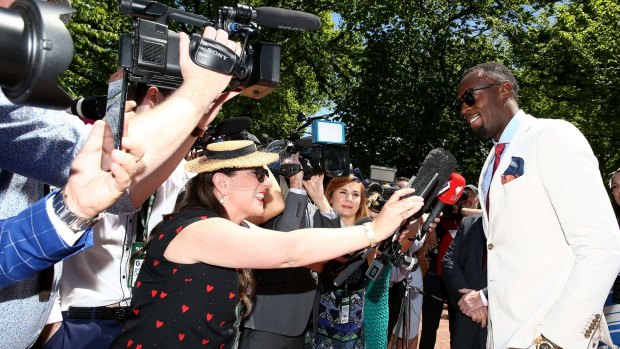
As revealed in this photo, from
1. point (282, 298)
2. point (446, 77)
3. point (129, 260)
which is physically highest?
point (446, 77)

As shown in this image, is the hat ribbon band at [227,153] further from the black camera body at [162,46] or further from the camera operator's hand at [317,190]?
the black camera body at [162,46]

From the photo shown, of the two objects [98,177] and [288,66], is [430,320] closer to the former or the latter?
[98,177]

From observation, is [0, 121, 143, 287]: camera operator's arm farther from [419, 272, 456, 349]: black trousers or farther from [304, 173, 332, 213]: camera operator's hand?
[419, 272, 456, 349]: black trousers

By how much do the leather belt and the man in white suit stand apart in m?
2.05

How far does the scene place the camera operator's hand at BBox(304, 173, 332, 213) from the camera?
5090mm

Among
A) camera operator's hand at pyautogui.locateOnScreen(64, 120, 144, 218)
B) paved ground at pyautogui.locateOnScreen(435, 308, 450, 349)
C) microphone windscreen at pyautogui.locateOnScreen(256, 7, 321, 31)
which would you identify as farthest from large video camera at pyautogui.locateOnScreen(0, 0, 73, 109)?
paved ground at pyautogui.locateOnScreen(435, 308, 450, 349)

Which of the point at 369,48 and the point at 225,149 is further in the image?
the point at 369,48

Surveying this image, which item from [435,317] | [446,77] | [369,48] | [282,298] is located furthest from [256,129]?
[282,298]

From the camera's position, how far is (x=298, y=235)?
305 cm

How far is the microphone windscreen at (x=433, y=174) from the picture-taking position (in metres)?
3.40

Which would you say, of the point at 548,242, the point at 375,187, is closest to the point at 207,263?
the point at 548,242

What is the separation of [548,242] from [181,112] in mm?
1981

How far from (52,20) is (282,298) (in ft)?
11.6

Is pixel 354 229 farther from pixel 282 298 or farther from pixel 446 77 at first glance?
pixel 446 77
